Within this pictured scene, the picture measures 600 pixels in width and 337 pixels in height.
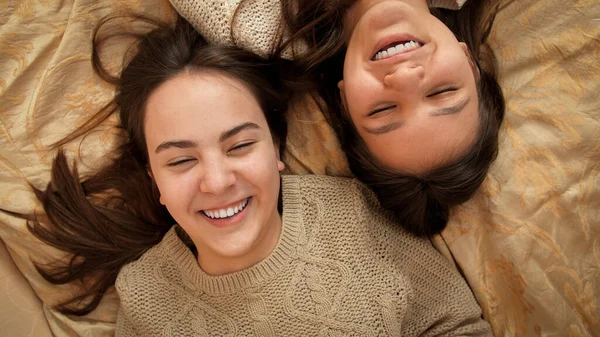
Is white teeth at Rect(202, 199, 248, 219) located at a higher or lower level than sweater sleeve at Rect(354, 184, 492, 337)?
higher

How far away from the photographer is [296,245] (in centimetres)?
149

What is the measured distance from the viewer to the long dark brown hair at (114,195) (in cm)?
151

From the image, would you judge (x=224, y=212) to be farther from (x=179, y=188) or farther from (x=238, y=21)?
(x=238, y=21)

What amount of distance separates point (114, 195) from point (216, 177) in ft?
1.72

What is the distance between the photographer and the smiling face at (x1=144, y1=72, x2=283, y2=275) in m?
1.29

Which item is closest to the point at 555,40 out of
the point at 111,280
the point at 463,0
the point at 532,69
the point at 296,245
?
the point at 532,69

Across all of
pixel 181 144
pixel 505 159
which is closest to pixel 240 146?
pixel 181 144

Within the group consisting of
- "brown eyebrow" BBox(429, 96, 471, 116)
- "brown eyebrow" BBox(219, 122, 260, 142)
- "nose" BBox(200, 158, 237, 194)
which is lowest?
"brown eyebrow" BBox(429, 96, 471, 116)

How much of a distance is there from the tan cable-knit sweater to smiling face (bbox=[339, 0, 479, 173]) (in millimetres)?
255

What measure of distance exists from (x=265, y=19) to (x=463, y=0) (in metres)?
0.60

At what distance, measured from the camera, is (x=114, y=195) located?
163 cm

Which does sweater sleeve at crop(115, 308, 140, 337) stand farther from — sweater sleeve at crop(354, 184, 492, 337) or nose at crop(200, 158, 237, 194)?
sweater sleeve at crop(354, 184, 492, 337)

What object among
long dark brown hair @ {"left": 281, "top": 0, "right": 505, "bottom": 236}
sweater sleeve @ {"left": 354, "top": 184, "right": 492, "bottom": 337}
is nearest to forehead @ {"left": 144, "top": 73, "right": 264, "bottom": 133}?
long dark brown hair @ {"left": 281, "top": 0, "right": 505, "bottom": 236}

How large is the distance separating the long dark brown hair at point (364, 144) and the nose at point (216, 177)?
431mm
